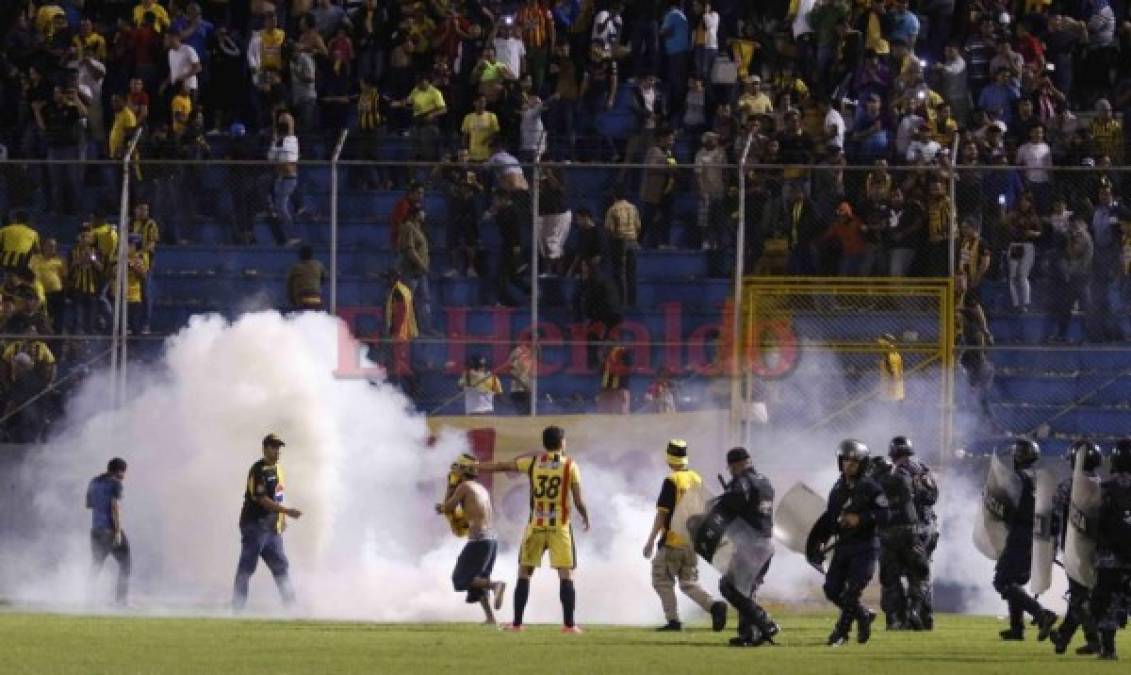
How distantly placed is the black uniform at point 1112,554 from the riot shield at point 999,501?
3113mm

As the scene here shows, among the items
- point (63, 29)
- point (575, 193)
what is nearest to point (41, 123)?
point (63, 29)

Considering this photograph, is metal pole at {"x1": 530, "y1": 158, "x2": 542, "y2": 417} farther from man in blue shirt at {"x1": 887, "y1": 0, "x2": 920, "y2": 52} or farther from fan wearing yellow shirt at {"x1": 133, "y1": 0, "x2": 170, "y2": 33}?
fan wearing yellow shirt at {"x1": 133, "y1": 0, "x2": 170, "y2": 33}

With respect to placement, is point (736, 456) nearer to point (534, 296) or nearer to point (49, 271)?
point (534, 296)

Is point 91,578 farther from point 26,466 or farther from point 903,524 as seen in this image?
point 903,524

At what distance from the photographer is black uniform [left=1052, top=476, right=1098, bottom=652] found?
22.9m

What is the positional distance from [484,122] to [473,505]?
29.3 ft

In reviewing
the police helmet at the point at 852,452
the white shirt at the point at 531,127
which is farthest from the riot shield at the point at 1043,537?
the white shirt at the point at 531,127

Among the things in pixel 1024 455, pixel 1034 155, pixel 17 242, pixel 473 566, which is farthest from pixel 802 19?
pixel 473 566

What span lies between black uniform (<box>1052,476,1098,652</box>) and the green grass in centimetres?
20

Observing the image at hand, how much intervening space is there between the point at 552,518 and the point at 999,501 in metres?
4.15

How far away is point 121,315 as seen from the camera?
100 feet

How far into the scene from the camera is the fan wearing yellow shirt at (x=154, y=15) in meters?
37.7

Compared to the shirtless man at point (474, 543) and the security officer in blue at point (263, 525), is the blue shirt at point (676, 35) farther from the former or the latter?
the shirtless man at point (474, 543)

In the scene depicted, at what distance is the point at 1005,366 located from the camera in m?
30.8
